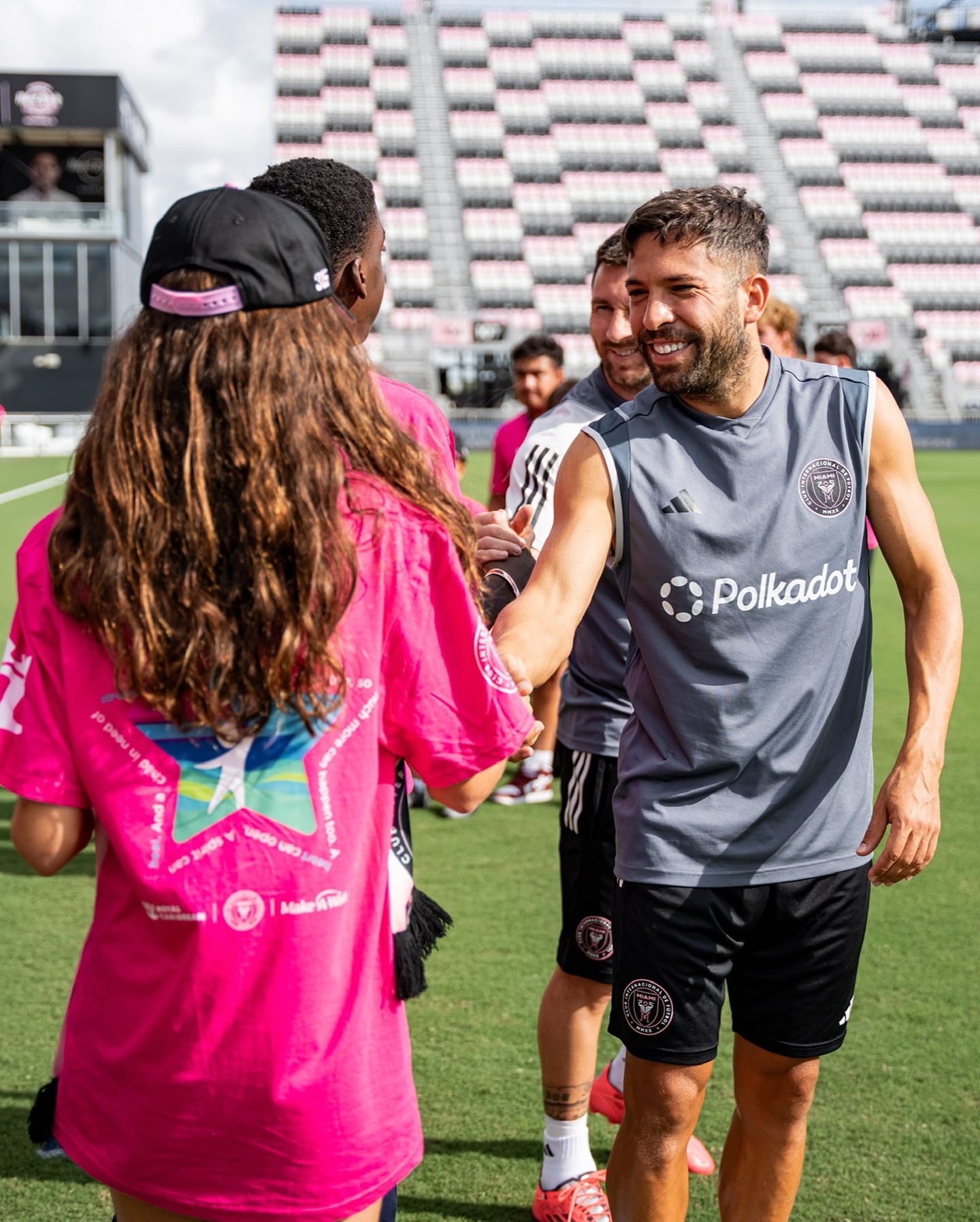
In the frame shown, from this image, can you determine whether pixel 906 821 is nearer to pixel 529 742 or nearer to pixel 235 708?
pixel 529 742

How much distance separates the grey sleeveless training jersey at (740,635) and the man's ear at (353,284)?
1.67ft

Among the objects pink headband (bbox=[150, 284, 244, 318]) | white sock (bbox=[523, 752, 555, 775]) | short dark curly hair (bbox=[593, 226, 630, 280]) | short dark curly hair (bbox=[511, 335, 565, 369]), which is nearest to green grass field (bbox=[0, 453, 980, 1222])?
white sock (bbox=[523, 752, 555, 775])

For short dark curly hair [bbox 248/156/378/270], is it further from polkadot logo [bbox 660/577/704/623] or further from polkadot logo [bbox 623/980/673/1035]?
polkadot logo [bbox 623/980/673/1035]

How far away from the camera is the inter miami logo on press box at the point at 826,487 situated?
2482mm

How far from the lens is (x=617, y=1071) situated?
357 centimetres

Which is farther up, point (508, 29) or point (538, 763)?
point (508, 29)

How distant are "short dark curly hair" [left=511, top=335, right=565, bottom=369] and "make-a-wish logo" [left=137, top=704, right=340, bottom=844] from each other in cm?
658

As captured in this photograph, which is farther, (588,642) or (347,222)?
(588,642)

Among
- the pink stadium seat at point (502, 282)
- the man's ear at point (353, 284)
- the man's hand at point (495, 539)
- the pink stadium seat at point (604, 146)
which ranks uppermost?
the pink stadium seat at point (604, 146)

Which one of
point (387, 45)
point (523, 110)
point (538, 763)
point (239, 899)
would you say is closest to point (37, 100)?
point (387, 45)

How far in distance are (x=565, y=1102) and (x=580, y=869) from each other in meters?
0.54

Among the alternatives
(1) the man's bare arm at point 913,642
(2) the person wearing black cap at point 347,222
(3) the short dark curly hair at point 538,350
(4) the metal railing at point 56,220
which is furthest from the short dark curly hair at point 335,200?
(4) the metal railing at point 56,220

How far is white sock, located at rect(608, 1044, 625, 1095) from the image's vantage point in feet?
11.6

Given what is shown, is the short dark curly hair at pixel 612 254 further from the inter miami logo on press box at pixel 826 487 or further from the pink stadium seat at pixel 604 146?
the pink stadium seat at pixel 604 146
